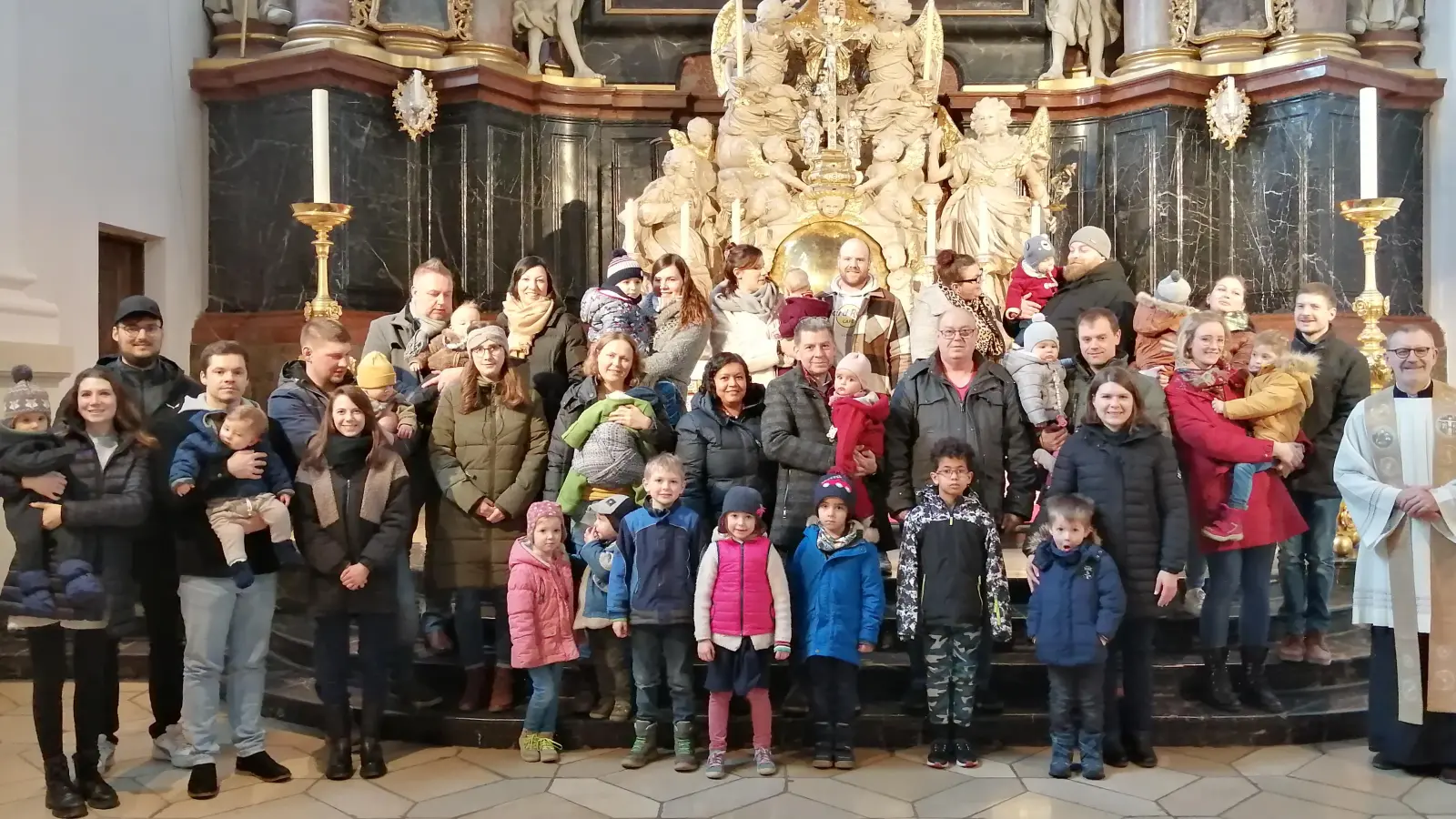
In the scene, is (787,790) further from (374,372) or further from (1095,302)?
(1095,302)

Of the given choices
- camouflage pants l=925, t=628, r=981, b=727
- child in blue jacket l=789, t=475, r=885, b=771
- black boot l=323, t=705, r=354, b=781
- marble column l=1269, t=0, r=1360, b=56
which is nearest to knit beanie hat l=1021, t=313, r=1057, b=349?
child in blue jacket l=789, t=475, r=885, b=771

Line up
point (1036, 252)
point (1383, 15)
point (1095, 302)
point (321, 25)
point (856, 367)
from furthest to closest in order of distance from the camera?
point (1383, 15)
point (321, 25)
point (1036, 252)
point (1095, 302)
point (856, 367)

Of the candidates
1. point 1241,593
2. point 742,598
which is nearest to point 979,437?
Answer: point 742,598

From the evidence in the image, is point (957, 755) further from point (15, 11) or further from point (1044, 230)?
point (15, 11)

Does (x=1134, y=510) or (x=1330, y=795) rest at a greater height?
(x=1134, y=510)

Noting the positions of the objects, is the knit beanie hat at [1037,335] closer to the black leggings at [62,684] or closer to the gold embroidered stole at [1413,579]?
the gold embroidered stole at [1413,579]

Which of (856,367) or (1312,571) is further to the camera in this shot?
(1312,571)

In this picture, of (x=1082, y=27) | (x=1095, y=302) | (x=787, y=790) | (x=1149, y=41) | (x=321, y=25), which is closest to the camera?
(x=787, y=790)

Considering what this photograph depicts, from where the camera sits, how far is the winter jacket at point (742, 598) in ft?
13.6

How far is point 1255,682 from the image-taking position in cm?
461

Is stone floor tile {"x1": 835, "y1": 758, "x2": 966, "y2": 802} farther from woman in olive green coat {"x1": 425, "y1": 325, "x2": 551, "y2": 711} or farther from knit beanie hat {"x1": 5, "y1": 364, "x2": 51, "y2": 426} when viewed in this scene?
knit beanie hat {"x1": 5, "y1": 364, "x2": 51, "y2": 426}

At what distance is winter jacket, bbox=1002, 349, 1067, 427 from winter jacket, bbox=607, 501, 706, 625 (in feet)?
4.68

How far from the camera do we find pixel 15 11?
21.2 feet

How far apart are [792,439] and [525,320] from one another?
139 cm
